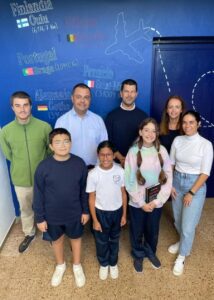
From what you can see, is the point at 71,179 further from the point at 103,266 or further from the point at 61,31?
the point at 61,31

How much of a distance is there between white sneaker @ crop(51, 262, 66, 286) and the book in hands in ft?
3.02

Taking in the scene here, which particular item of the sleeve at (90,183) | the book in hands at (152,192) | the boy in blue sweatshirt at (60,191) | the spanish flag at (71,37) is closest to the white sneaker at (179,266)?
the book in hands at (152,192)

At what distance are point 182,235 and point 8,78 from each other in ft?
7.20

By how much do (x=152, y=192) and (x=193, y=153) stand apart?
1.46 feet

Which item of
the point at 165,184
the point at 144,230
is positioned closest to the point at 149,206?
the point at 165,184

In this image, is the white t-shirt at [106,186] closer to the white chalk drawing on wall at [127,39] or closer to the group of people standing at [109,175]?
the group of people standing at [109,175]

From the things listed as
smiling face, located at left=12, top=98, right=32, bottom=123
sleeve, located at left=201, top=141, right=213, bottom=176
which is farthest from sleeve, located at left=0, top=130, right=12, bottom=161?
sleeve, located at left=201, top=141, right=213, bottom=176

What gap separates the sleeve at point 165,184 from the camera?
1995 millimetres

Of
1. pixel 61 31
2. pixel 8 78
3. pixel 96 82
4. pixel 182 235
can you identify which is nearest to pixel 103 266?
pixel 182 235

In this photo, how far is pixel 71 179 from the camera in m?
1.85

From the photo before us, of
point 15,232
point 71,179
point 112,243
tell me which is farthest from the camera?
point 15,232

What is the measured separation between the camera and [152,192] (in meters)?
1.97

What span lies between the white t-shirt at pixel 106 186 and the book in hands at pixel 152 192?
20 centimetres

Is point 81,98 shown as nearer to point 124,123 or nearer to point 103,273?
point 124,123
